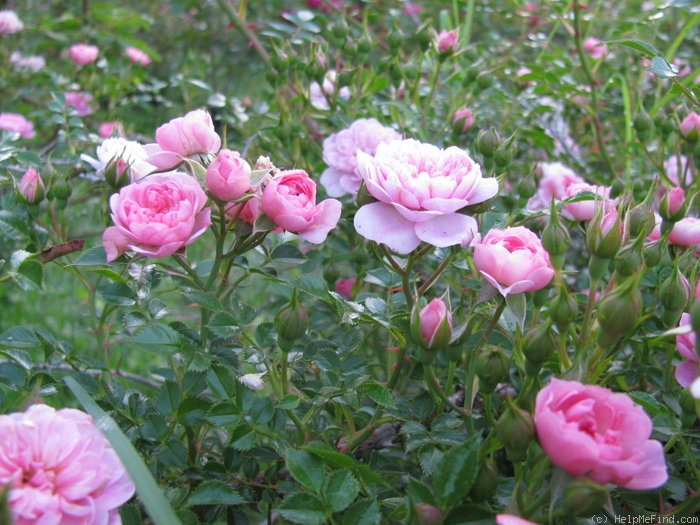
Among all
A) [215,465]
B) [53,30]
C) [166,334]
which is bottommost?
[53,30]

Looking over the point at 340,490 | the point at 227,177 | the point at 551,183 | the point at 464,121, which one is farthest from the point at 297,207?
the point at 551,183

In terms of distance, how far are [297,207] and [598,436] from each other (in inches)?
15.4

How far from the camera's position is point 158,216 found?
721 mm

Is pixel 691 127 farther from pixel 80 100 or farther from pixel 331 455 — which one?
pixel 80 100

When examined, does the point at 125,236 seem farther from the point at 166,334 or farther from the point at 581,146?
the point at 581,146

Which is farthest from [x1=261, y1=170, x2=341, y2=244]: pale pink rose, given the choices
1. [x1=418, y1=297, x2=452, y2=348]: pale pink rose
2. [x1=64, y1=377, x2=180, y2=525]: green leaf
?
[x1=64, y1=377, x2=180, y2=525]: green leaf

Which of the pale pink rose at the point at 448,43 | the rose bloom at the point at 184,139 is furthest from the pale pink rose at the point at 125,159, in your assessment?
the pale pink rose at the point at 448,43

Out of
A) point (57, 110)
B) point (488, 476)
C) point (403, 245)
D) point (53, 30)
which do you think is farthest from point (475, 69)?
point (53, 30)

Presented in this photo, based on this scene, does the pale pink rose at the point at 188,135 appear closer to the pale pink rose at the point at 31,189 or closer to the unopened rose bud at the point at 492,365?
the pale pink rose at the point at 31,189

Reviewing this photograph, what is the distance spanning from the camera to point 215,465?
80 cm

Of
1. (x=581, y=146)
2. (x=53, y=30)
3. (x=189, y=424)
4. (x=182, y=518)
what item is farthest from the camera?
(x=53, y=30)

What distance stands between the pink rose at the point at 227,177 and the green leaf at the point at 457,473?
35 centimetres

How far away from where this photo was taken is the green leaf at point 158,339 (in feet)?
2.41

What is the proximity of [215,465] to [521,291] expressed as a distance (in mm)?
406
